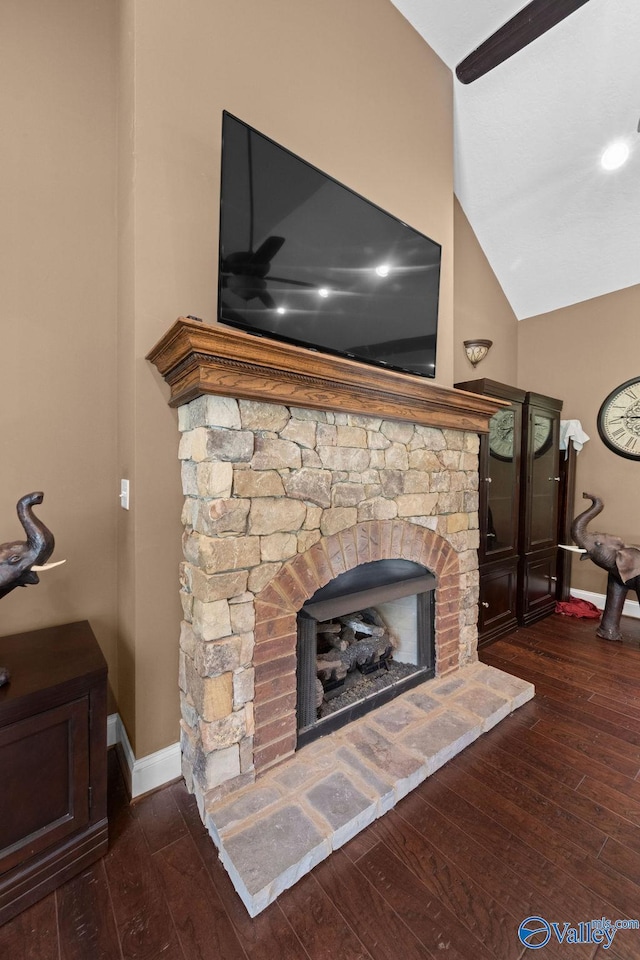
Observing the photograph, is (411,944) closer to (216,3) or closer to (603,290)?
(216,3)

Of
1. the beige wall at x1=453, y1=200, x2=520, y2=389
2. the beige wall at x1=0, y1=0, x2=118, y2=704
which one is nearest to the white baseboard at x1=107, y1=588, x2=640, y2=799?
the beige wall at x1=0, y1=0, x2=118, y2=704

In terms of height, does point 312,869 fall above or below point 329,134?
below

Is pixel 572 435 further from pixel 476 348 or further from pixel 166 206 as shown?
pixel 166 206

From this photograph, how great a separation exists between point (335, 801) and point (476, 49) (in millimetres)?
4253

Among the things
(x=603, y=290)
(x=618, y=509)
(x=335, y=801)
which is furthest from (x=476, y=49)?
(x=335, y=801)

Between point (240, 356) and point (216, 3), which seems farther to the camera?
point (216, 3)

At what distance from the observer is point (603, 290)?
3590 millimetres

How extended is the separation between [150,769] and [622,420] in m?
4.29

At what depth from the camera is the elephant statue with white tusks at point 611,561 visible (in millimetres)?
2900

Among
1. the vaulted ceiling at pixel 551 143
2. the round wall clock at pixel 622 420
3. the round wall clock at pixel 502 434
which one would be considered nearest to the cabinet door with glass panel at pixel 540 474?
the round wall clock at pixel 502 434

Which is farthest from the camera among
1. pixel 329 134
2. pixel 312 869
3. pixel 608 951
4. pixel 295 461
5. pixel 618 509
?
pixel 618 509

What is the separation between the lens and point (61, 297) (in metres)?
1.64

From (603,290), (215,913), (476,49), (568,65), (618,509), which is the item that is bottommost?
(215,913)

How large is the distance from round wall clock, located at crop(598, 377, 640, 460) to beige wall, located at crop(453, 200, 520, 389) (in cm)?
92
